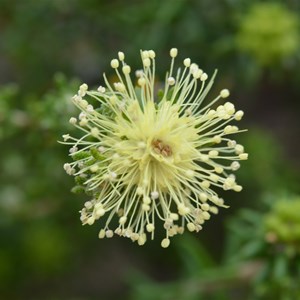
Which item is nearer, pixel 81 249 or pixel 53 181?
pixel 53 181

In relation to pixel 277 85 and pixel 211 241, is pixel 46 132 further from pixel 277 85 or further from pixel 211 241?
pixel 277 85

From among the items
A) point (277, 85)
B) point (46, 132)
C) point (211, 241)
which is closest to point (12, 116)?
point (46, 132)

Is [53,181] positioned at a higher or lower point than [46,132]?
higher

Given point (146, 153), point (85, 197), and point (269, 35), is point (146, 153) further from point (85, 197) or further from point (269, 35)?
point (85, 197)

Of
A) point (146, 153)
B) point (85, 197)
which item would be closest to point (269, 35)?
point (85, 197)

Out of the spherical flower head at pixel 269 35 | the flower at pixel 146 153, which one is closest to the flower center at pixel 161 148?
the flower at pixel 146 153

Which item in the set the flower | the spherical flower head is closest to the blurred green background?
the spherical flower head

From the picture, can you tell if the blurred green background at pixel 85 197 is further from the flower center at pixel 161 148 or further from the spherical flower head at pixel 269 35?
the flower center at pixel 161 148
